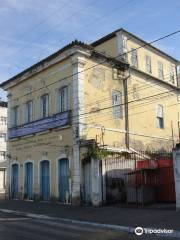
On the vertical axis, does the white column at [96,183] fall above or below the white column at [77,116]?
below

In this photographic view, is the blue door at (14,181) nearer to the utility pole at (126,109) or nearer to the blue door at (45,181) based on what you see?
the blue door at (45,181)

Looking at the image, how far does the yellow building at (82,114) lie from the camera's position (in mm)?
22109

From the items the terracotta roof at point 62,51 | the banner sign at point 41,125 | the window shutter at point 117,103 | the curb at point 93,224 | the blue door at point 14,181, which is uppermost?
the terracotta roof at point 62,51

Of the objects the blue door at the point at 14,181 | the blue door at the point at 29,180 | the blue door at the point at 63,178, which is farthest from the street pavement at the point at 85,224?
the blue door at the point at 14,181

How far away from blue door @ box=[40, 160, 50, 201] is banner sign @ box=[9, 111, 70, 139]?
7.95 feet

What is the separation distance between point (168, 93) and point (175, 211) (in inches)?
655

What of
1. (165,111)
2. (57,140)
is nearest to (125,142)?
(57,140)

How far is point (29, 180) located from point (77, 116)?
7.13m

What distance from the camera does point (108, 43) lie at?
27.4 meters

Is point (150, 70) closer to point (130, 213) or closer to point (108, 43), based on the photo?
point (108, 43)

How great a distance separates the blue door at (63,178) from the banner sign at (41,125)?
240cm

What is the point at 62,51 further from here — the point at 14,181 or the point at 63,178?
the point at 14,181

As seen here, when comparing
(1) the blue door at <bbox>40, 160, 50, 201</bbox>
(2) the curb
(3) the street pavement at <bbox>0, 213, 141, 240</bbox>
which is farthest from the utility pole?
(3) the street pavement at <bbox>0, 213, 141, 240</bbox>

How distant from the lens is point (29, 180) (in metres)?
26.3
